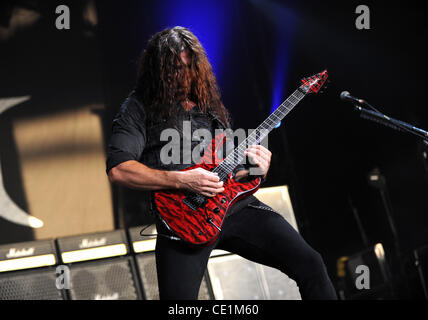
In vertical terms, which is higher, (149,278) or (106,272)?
(106,272)

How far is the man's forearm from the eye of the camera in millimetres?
2096

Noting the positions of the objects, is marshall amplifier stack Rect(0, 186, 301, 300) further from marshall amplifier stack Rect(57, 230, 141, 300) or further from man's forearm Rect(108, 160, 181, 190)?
man's forearm Rect(108, 160, 181, 190)

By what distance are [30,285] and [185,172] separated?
2377mm

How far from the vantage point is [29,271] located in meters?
3.95

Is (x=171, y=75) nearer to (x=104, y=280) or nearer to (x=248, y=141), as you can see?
(x=248, y=141)

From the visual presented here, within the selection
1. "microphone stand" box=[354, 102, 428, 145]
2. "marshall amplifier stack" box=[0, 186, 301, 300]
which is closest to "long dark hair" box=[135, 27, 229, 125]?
"microphone stand" box=[354, 102, 428, 145]

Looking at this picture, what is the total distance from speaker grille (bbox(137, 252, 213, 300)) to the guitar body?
2.21 meters

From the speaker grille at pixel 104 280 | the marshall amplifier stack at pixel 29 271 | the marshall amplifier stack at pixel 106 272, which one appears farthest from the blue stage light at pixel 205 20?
the marshall amplifier stack at pixel 29 271

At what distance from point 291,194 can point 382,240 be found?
4.08 feet

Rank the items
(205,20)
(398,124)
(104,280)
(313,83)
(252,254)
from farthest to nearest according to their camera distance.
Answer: (205,20) → (104,280) → (398,124) → (313,83) → (252,254)

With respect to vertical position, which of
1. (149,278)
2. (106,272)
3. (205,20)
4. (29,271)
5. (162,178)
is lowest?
(149,278)

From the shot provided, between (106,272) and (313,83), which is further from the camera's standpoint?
(106,272)

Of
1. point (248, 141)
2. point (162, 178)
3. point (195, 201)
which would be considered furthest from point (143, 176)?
point (248, 141)
